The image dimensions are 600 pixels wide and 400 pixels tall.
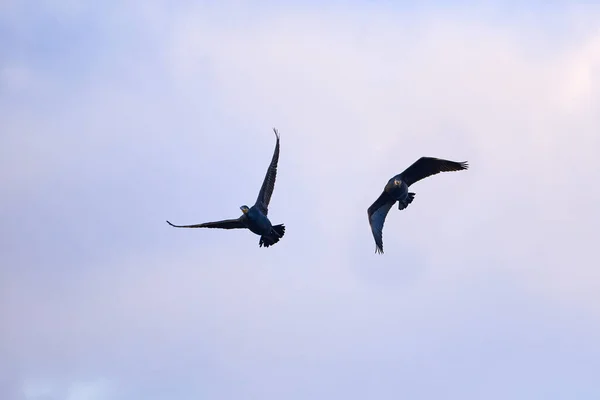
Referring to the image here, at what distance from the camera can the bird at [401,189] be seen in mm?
37875

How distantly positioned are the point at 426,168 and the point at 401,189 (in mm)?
1470

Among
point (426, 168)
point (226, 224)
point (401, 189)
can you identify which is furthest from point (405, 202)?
point (226, 224)

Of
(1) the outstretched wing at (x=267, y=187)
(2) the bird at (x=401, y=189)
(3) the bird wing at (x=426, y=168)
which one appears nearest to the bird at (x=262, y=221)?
(1) the outstretched wing at (x=267, y=187)

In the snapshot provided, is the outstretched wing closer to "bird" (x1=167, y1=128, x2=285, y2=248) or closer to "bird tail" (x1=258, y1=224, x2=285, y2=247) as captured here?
"bird" (x1=167, y1=128, x2=285, y2=248)

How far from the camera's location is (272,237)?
116ft

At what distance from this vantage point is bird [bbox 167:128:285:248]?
34.6 m

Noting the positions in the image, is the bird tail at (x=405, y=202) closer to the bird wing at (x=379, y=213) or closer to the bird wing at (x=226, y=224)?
the bird wing at (x=379, y=213)

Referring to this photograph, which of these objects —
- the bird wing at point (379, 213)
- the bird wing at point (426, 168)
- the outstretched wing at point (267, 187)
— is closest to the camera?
the outstretched wing at point (267, 187)

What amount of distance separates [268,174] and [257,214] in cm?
203

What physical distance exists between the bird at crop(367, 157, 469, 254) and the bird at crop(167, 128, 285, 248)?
4969mm

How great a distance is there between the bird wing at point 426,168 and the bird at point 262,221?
5980 mm

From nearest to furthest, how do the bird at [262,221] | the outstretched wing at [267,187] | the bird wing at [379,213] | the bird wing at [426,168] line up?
1. the bird at [262,221]
2. the outstretched wing at [267,187]
3. the bird wing at [426,168]
4. the bird wing at [379,213]

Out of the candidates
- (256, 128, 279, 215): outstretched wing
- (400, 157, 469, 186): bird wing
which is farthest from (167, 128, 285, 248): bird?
(400, 157, 469, 186): bird wing

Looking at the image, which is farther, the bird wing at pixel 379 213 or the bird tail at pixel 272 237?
the bird wing at pixel 379 213
